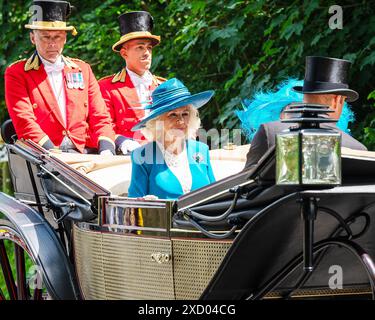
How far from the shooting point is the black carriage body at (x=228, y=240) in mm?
3652

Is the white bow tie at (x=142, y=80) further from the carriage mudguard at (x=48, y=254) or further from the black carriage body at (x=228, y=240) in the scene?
the black carriage body at (x=228, y=240)

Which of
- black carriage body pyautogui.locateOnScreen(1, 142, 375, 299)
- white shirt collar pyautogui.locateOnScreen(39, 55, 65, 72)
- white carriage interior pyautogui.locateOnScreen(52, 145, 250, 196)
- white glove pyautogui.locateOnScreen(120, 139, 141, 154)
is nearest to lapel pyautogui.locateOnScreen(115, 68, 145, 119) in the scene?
white glove pyautogui.locateOnScreen(120, 139, 141, 154)

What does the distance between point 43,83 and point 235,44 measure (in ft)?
7.75

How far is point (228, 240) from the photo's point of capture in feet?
12.9

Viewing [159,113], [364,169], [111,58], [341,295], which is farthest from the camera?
[111,58]

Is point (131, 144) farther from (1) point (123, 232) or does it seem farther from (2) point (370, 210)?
(2) point (370, 210)

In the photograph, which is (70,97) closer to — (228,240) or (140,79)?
(140,79)

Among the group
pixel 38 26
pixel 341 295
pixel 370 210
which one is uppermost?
pixel 38 26

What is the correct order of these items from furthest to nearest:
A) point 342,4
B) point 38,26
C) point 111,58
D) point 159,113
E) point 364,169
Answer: point 111,58 < point 342,4 < point 38,26 < point 159,113 < point 364,169

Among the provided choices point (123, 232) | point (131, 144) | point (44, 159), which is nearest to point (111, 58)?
point (131, 144)

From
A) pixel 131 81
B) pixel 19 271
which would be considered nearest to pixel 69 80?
pixel 131 81

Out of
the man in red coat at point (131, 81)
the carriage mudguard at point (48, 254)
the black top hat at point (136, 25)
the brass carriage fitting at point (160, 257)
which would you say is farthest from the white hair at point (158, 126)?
the black top hat at point (136, 25)

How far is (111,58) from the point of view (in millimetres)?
10023

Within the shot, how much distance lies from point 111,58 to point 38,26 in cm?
372
